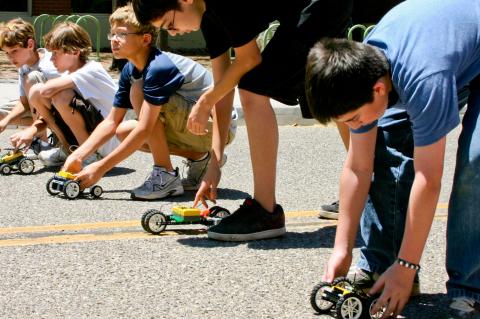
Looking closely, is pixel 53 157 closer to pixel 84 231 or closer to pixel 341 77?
pixel 84 231

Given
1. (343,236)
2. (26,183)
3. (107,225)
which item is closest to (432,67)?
(343,236)

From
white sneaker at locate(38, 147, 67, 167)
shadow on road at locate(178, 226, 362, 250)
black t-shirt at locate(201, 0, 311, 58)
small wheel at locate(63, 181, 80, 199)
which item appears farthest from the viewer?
white sneaker at locate(38, 147, 67, 167)

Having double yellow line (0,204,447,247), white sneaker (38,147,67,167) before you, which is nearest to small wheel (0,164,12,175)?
white sneaker (38,147,67,167)

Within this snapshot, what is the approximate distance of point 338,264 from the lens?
3961mm

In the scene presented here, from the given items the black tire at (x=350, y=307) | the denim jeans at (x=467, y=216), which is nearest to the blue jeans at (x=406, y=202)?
the denim jeans at (x=467, y=216)

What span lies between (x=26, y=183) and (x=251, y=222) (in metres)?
2.50

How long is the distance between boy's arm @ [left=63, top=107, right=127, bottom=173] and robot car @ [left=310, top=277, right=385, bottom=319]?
10.3ft

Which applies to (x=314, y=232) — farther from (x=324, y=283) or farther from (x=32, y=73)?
(x=32, y=73)

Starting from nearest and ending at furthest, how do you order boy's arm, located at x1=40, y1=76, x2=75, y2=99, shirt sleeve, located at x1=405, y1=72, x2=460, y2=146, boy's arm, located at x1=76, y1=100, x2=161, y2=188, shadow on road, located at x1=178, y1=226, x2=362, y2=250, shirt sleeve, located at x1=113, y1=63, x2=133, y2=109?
shirt sleeve, located at x1=405, y1=72, x2=460, y2=146 → shadow on road, located at x1=178, y1=226, x2=362, y2=250 → boy's arm, located at x1=76, y1=100, x2=161, y2=188 → shirt sleeve, located at x1=113, y1=63, x2=133, y2=109 → boy's arm, located at x1=40, y1=76, x2=75, y2=99

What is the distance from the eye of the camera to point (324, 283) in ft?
12.8

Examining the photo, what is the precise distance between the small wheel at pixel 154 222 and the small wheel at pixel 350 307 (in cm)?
185

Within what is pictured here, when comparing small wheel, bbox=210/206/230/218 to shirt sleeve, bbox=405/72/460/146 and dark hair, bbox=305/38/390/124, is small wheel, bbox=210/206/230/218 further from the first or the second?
shirt sleeve, bbox=405/72/460/146

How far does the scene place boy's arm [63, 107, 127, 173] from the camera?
264 inches

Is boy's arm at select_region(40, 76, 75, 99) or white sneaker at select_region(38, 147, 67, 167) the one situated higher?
boy's arm at select_region(40, 76, 75, 99)
